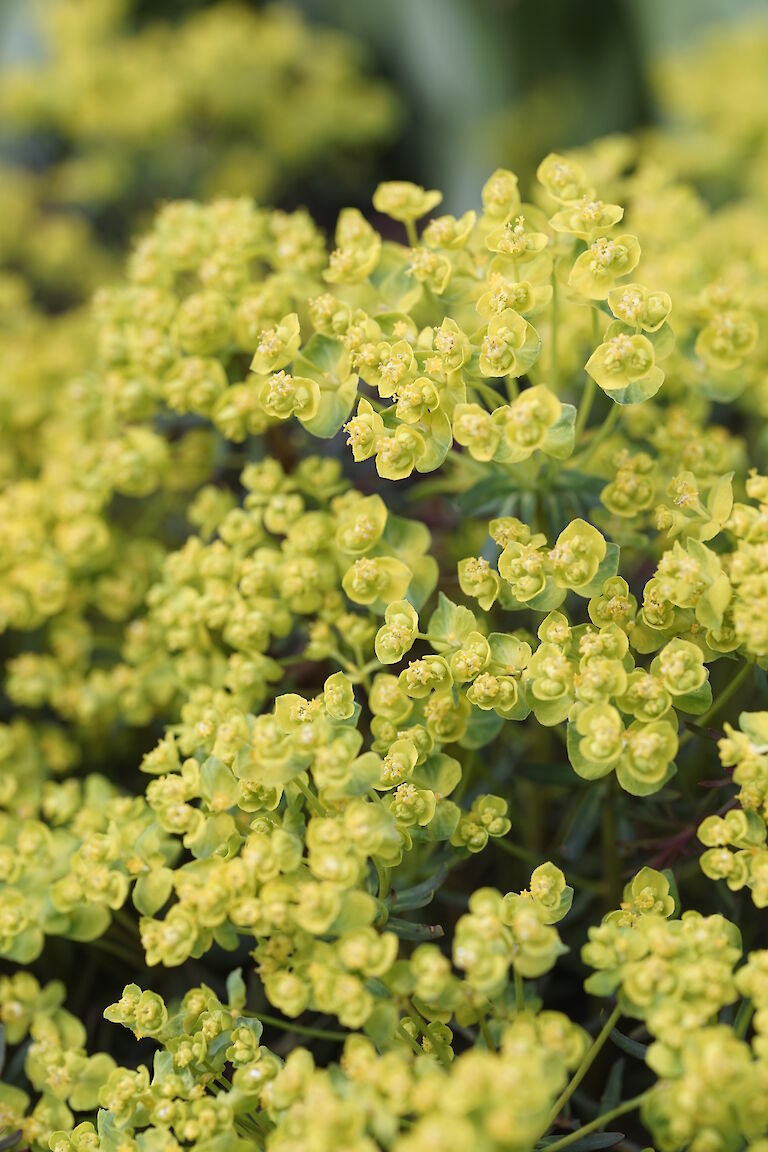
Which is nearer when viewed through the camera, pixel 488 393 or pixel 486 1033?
pixel 486 1033

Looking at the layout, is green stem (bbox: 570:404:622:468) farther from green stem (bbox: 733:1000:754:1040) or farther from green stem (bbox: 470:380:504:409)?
green stem (bbox: 733:1000:754:1040)

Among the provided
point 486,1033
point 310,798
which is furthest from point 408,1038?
point 310,798

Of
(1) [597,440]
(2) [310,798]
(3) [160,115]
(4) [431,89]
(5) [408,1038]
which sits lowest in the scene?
(5) [408,1038]

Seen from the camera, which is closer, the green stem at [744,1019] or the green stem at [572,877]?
the green stem at [744,1019]

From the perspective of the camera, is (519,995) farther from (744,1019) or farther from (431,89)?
(431,89)

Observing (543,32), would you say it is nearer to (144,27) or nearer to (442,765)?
(144,27)

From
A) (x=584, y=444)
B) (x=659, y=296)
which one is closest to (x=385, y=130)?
(x=584, y=444)

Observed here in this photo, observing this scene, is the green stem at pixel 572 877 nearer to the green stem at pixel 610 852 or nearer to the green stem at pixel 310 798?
the green stem at pixel 610 852

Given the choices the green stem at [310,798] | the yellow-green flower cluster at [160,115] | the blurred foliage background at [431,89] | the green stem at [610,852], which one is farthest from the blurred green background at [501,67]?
the green stem at [310,798]
